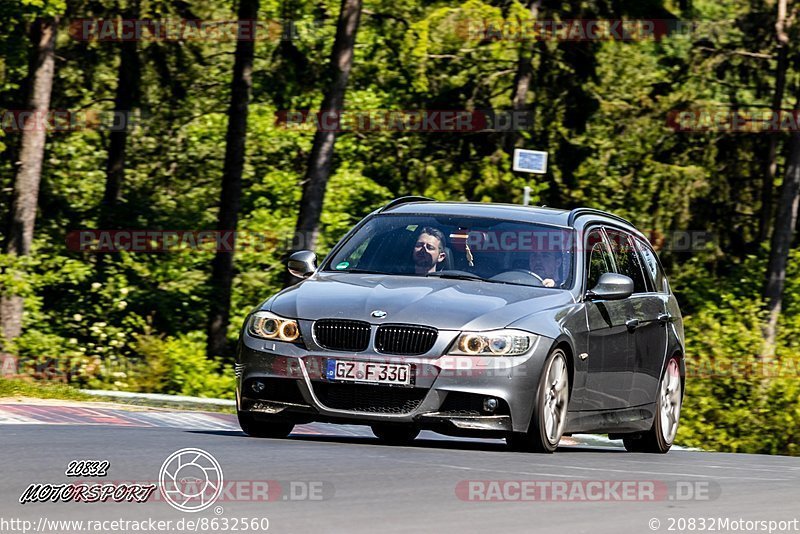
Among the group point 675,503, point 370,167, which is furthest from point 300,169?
point 675,503

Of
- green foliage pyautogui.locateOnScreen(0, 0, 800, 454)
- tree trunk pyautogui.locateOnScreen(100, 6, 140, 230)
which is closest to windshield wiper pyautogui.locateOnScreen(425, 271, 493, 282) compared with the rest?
green foliage pyautogui.locateOnScreen(0, 0, 800, 454)

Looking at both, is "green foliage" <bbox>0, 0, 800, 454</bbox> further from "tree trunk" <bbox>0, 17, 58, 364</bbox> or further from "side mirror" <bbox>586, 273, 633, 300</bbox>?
"side mirror" <bbox>586, 273, 633, 300</bbox>

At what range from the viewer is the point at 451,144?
37844 mm

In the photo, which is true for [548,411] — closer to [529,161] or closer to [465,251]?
[465,251]

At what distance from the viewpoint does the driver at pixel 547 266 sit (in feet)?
37.4

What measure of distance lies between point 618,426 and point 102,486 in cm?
548

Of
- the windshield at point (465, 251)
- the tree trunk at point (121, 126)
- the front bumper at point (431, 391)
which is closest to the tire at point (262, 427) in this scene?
the front bumper at point (431, 391)

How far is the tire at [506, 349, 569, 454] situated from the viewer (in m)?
10.4

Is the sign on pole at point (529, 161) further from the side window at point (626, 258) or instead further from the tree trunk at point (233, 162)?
the tree trunk at point (233, 162)

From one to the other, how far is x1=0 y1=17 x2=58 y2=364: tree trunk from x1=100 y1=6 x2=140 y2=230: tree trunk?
607 cm

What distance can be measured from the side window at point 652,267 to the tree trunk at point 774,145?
24303 millimetres

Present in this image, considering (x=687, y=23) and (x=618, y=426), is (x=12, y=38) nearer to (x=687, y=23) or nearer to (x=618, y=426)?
(x=687, y=23)

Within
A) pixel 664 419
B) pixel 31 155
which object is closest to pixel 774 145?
pixel 31 155

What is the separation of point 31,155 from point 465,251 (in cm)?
1869
